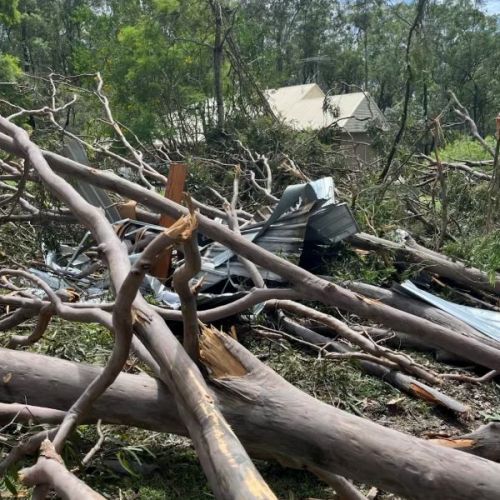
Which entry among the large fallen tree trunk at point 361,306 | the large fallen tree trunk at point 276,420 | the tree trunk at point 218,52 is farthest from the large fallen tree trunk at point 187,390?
the tree trunk at point 218,52

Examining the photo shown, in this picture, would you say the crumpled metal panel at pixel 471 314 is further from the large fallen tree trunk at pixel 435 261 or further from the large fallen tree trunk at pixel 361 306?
the large fallen tree trunk at pixel 361 306

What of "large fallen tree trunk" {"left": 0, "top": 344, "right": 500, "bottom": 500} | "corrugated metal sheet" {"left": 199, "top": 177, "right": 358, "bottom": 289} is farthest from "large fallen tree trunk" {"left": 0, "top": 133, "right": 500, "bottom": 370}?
"corrugated metal sheet" {"left": 199, "top": 177, "right": 358, "bottom": 289}

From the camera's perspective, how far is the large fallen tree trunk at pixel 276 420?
1.80m

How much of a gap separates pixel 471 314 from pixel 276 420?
7.72 feet

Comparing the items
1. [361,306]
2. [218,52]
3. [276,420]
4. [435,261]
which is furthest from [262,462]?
[218,52]

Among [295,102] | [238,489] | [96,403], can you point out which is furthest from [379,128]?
[295,102]

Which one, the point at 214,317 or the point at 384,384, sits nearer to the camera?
the point at 214,317

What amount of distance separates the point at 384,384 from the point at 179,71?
11726mm

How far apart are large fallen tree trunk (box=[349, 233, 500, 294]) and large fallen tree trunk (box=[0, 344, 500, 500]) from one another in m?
2.61

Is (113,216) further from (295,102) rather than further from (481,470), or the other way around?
(295,102)

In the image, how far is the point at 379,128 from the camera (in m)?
9.69

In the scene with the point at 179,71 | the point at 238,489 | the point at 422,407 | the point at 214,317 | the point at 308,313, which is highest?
the point at 179,71

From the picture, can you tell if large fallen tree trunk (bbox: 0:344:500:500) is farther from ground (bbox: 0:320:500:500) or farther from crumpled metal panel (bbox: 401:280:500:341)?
crumpled metal panel (bbox: 401:280:500:341)

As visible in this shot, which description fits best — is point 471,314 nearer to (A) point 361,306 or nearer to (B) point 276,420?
(A) point 361,306
